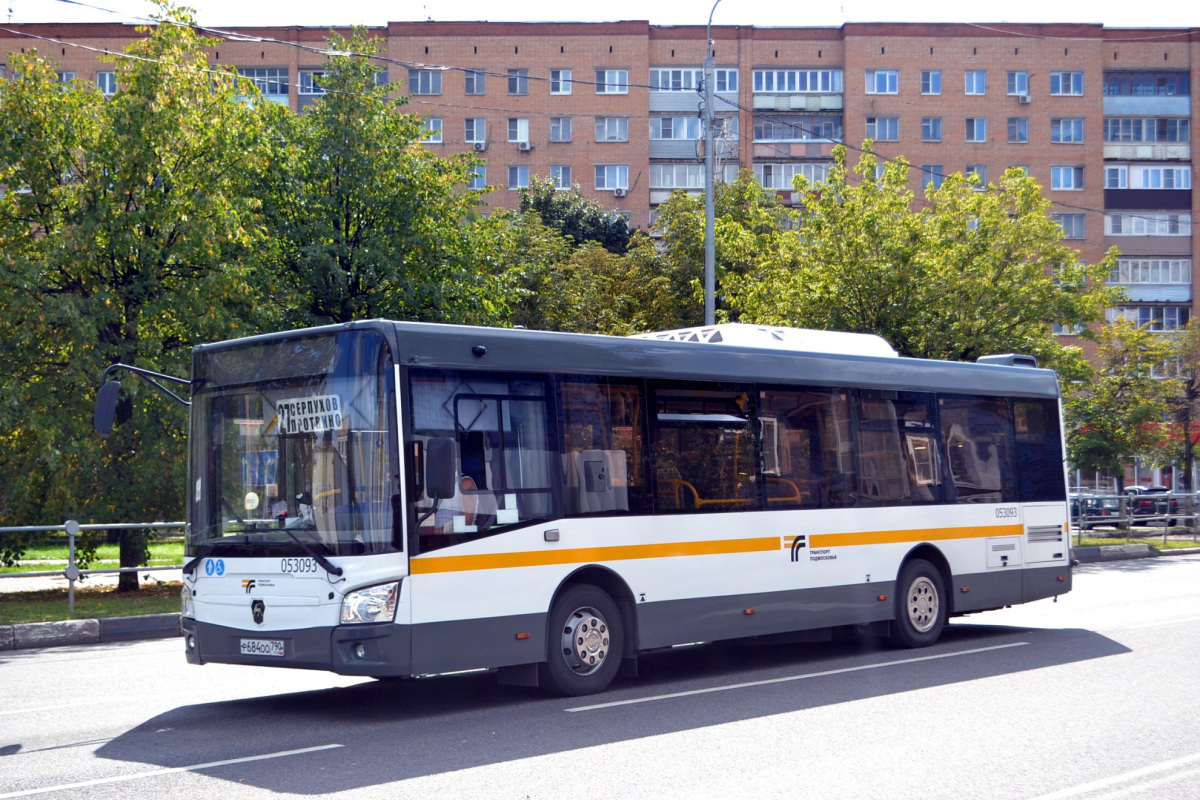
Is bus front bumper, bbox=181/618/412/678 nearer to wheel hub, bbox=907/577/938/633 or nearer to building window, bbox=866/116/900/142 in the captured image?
wheel hub, bbox=907/577/938/633

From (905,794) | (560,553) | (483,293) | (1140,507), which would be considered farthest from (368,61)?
(1140,507)

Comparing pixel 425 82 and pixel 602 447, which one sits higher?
pixel 425 82

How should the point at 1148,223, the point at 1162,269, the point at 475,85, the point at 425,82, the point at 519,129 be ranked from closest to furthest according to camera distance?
1. the point at 425,82
2. the point at 475,85
3. the point at 519,129
4. the point at 1148,223
5. the point at 1162,269

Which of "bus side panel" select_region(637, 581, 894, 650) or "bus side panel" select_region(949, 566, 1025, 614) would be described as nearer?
"bus side panel" select_region(637, 581, 894, 650)

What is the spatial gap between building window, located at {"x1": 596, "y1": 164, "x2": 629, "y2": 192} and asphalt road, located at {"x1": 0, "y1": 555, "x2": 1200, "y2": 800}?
152 ft

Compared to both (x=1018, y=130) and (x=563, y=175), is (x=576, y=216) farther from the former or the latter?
(x=1018, y=130)

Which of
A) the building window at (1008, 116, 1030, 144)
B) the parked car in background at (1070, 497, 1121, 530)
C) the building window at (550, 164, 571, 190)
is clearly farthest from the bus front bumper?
the building window at (1008, 116, 1030, 144)

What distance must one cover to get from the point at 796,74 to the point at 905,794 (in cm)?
5592

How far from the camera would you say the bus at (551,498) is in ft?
28.9

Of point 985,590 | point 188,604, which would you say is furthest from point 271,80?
point 188,604

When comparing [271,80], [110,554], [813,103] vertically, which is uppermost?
[271,80]

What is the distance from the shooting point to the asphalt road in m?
6.86

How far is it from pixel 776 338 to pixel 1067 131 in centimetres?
5371

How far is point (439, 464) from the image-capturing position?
8.59 m
